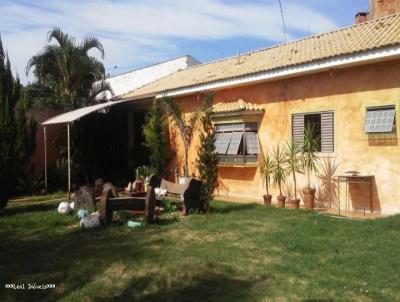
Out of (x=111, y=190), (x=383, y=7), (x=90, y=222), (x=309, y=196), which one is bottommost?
(x=90, y=222)

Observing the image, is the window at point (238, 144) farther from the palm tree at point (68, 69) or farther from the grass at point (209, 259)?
the palm tree at point (68, 69)

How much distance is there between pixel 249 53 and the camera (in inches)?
661

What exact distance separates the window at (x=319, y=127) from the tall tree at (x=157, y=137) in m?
5.09

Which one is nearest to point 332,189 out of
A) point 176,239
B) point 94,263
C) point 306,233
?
point 306,233

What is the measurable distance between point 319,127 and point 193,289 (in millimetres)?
7142

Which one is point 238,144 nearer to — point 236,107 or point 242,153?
point 242,153

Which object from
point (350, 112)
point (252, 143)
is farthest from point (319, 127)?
point (252, 143)

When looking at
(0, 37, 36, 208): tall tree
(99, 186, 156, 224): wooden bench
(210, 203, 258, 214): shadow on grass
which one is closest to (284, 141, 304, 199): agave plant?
(210, 203, 258, 214): shadow on grass

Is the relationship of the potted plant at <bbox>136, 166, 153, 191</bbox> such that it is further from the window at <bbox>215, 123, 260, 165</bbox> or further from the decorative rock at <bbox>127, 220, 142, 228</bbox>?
the decorative rock at <bbox>127, 220, 142, 228</bbox>

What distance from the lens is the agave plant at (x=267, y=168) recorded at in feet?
39.8

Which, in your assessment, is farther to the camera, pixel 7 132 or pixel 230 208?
pixel 7 132

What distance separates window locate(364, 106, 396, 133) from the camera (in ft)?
32.5

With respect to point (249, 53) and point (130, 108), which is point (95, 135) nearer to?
point (130, 108)

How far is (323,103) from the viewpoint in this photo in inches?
448
